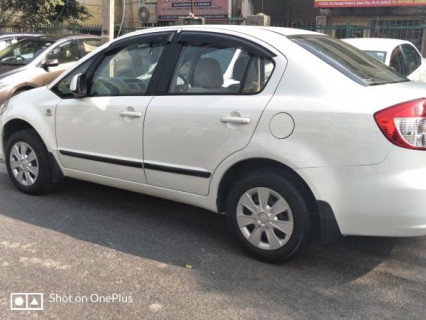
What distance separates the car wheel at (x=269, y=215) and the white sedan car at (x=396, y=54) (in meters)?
4.21

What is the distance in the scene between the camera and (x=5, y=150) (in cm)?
495

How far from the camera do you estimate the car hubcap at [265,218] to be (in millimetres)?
3283

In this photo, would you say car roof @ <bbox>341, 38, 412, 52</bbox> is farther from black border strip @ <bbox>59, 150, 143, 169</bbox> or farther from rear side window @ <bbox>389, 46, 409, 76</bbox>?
Result: black border strip @ <bbox>59, 150, 143, 169</bbox>

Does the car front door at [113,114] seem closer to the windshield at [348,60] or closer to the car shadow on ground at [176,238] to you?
the car shadow on ground at [176,238]

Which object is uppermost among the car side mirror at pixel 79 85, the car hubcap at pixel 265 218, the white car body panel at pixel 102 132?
the car side mirror at pixel 79 85

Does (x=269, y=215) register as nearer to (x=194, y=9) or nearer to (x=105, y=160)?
(x=105, y=160)

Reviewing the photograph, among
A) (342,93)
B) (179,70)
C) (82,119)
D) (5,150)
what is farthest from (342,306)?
(5,150)

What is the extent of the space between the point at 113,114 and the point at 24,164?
1378mm

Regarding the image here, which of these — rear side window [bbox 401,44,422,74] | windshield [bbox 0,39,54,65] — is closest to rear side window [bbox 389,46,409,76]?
rear side window [bbox 401,44,422,74]

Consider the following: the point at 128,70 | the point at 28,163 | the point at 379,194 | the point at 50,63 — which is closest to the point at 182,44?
the point at 128,70

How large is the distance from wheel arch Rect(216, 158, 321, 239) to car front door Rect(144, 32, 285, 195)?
0.40 ft

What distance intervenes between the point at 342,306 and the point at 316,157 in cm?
95

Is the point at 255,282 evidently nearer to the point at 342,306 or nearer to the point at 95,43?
the point at 342,306

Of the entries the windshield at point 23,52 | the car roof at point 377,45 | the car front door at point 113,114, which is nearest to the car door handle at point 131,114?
the car front door at point 113,114
